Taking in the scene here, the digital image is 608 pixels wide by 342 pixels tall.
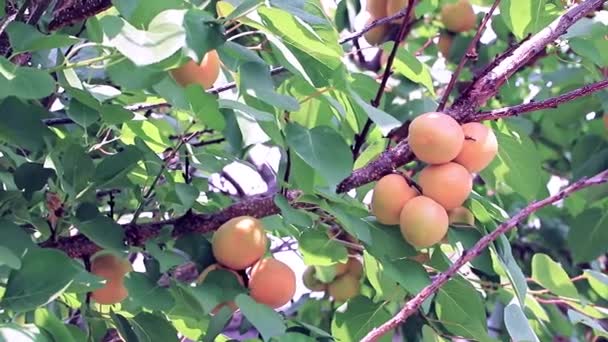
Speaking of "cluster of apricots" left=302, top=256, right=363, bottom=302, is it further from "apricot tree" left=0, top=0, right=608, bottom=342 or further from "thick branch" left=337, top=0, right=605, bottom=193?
"thick branch" left=337, top=0, right=605, bottom=193

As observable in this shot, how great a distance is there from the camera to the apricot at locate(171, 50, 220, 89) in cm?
92

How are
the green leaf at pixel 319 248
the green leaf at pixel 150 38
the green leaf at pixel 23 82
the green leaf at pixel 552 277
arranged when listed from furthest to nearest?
the green leaf at pixel 552 277 → the green leaf at pixel 319 248 → the green leaf at pixel 23 82 → the green leaf at pixel 150 38

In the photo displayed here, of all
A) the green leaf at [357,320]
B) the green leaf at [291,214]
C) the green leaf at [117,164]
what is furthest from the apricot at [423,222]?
the green leaf at [117,164]

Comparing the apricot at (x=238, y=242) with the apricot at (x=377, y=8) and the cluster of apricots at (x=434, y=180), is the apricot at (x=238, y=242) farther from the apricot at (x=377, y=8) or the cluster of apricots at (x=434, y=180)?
the apricot at (x=377, y=8)

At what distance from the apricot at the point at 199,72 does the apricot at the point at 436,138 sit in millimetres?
260

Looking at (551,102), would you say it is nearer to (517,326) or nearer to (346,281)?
(517,326)

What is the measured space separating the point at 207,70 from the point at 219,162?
0.25 metres

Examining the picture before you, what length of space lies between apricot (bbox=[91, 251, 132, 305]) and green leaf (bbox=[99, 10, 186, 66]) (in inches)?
16.5

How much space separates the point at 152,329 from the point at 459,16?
1.17m

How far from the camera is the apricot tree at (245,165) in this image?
0.86 metres

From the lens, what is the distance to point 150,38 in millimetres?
736

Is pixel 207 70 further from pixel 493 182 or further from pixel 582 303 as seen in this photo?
pixel 582 303

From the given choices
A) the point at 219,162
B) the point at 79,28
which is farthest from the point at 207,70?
the point at 79,28

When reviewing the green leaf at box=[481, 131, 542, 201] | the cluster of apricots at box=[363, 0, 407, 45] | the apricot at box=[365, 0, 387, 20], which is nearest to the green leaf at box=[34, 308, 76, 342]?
the green leaf at box=[481, 131, 542, 201]
